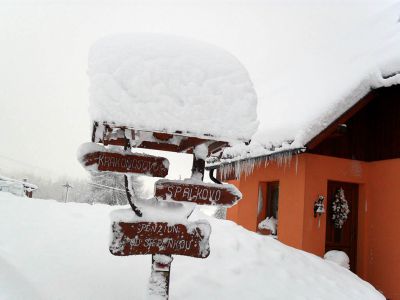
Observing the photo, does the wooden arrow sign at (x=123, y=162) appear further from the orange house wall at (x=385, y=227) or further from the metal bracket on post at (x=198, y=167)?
the orange house wall at (x=385, y=227)

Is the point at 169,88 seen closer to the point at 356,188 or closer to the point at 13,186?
the point at 356,188

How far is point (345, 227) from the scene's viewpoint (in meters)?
7.74

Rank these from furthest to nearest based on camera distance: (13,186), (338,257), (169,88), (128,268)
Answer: (13,186)
(338,257)
(128,268)
(169,88)

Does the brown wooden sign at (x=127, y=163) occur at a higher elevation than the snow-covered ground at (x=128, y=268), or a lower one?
higher

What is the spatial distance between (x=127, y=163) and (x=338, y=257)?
557 cm

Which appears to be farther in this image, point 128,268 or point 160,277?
point 128,268

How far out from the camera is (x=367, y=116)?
7.93m

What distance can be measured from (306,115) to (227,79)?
14.4 feet

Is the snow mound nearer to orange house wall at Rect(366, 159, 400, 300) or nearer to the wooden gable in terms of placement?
orange house wall at Rect(366, 159, 400, 300)

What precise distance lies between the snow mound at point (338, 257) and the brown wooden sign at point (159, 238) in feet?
15.7

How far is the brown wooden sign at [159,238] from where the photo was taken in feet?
9.28

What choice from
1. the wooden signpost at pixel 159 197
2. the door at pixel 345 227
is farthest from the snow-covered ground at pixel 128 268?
the door at pixel 345 227

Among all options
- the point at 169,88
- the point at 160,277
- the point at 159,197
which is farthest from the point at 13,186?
the point at 169,88

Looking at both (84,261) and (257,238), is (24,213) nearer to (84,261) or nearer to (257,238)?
(84,261)
